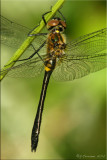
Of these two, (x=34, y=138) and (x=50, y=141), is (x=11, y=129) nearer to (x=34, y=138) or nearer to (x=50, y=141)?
(x=50, y=141)

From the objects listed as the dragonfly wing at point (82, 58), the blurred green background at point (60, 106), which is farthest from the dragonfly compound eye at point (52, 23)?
the blurred green background at point (60, 106)

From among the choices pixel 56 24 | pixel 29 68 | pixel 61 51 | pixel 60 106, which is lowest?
pixel 60 106

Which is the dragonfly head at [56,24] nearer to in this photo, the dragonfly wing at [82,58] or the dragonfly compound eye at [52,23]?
the dragonfly compound eye at [52,23]

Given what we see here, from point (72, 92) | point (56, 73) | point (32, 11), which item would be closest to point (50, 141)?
point (72, 92)

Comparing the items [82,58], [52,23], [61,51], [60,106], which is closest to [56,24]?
[52,23]

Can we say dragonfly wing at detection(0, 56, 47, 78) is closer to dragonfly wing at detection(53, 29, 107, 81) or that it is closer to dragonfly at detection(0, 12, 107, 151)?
dragonfly at detection(0, 12, 107, 151)

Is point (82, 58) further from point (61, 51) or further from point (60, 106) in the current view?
point (60, 106)
